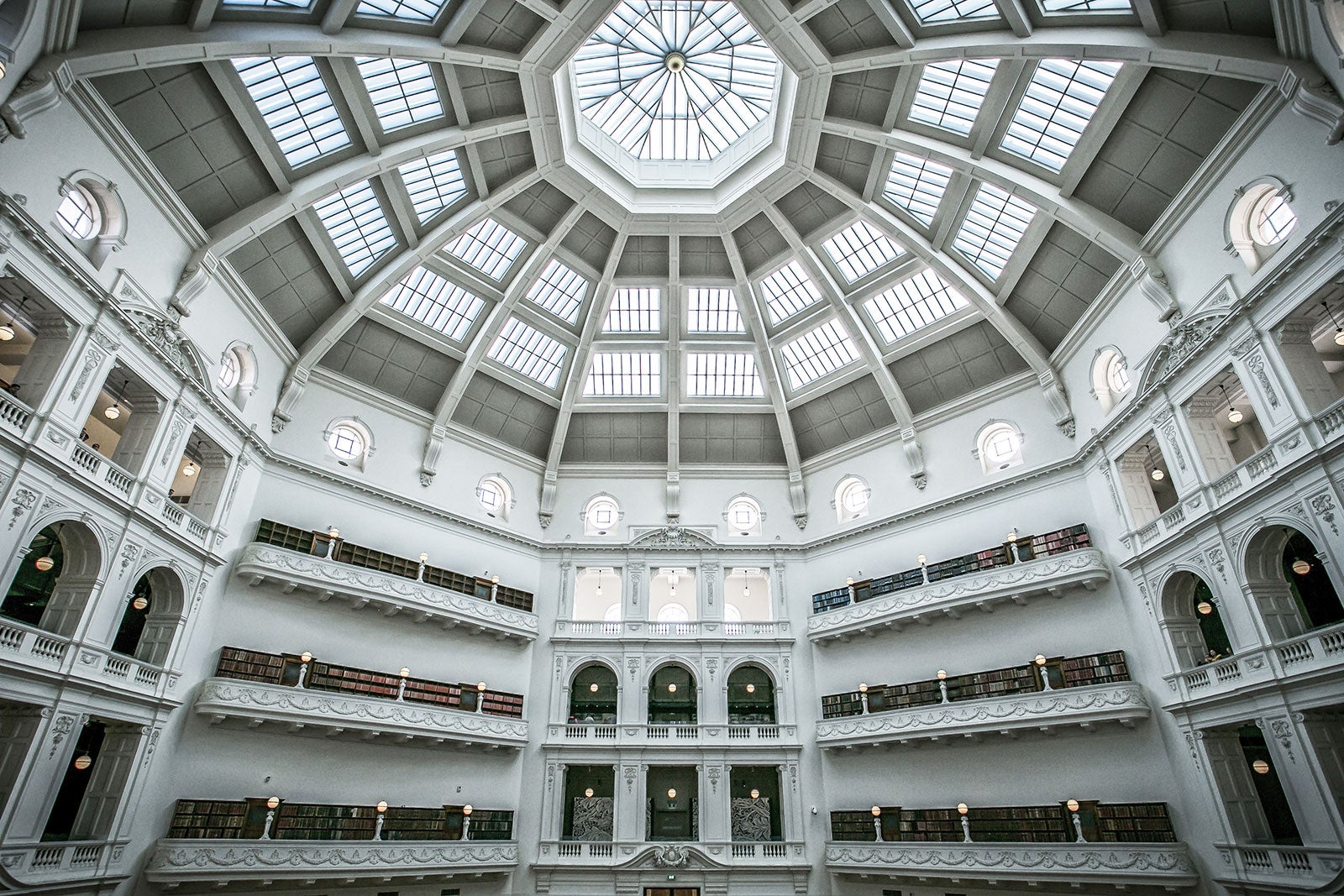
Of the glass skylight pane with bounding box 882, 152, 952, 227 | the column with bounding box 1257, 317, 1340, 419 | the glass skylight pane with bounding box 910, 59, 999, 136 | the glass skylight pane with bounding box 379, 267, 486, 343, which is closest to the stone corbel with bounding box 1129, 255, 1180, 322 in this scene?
the column with bounding box 1257, 317, 1340, 419

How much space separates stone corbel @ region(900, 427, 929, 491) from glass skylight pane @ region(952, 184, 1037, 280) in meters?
6.96

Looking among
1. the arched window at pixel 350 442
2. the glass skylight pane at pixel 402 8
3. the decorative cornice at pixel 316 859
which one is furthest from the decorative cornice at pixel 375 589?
the glass skylight pane at pixel 402 8

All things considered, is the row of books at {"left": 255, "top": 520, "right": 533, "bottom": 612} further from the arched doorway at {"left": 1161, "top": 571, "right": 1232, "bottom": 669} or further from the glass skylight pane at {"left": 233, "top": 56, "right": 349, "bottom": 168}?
the arched doorway at {"left": 1161, "top": 571, "right": 1232, "bottom": 669}

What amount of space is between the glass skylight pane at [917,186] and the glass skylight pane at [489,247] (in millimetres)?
14907

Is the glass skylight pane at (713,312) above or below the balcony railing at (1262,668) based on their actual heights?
above

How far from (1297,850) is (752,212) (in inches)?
997

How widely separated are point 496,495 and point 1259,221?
91.7 ft

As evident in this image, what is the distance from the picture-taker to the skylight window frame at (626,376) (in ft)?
112

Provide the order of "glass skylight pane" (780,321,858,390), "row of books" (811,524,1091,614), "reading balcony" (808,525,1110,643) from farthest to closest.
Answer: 1. "glass skylight pane" (780,321,858,390)
2. "row of books" (811,524,1091,614)
3. "reading balcony" (808,525,1110,643)

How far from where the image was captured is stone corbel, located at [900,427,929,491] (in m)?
29.8

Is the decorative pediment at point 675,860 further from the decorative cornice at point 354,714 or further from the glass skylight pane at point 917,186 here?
the glass skylight pane at point 917,186

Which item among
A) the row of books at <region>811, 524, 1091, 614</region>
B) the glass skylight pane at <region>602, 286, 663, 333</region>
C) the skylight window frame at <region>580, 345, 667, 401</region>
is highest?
the glass skylight pane at <region>602, 286, 663, 333</region>

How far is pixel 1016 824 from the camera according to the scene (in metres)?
22.6

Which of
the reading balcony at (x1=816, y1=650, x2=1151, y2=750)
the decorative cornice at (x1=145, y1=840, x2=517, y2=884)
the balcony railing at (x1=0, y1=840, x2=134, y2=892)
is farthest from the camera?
the reading balcony at (x1=816, y1=650, x2=1151, y2=750)
